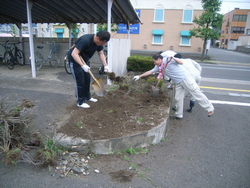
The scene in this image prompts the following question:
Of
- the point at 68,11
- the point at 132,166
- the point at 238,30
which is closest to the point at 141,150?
the point at 132,166

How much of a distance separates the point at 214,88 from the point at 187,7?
725 inches

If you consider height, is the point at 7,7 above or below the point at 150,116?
above

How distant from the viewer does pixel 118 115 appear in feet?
12.5

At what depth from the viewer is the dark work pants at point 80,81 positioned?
3848mm

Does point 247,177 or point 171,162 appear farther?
point 171,162

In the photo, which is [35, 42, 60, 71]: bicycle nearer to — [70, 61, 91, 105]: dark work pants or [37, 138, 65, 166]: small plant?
[70, 61, 91, 105]: dark work pants

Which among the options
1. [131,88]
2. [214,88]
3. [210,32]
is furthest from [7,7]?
[210,32]

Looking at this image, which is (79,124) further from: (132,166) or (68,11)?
(68,11)

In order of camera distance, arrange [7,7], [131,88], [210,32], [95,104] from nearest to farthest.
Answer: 1. [95,104]
2. [131,88]
3. [7,7]
4. [210,32]

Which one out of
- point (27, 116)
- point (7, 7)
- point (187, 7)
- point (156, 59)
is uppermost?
point (187, 7)

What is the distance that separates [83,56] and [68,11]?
16.1ft

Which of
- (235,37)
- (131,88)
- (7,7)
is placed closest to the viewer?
(131,88)

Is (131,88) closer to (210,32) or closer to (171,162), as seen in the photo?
(171,162)

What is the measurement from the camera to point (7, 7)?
7754mm
